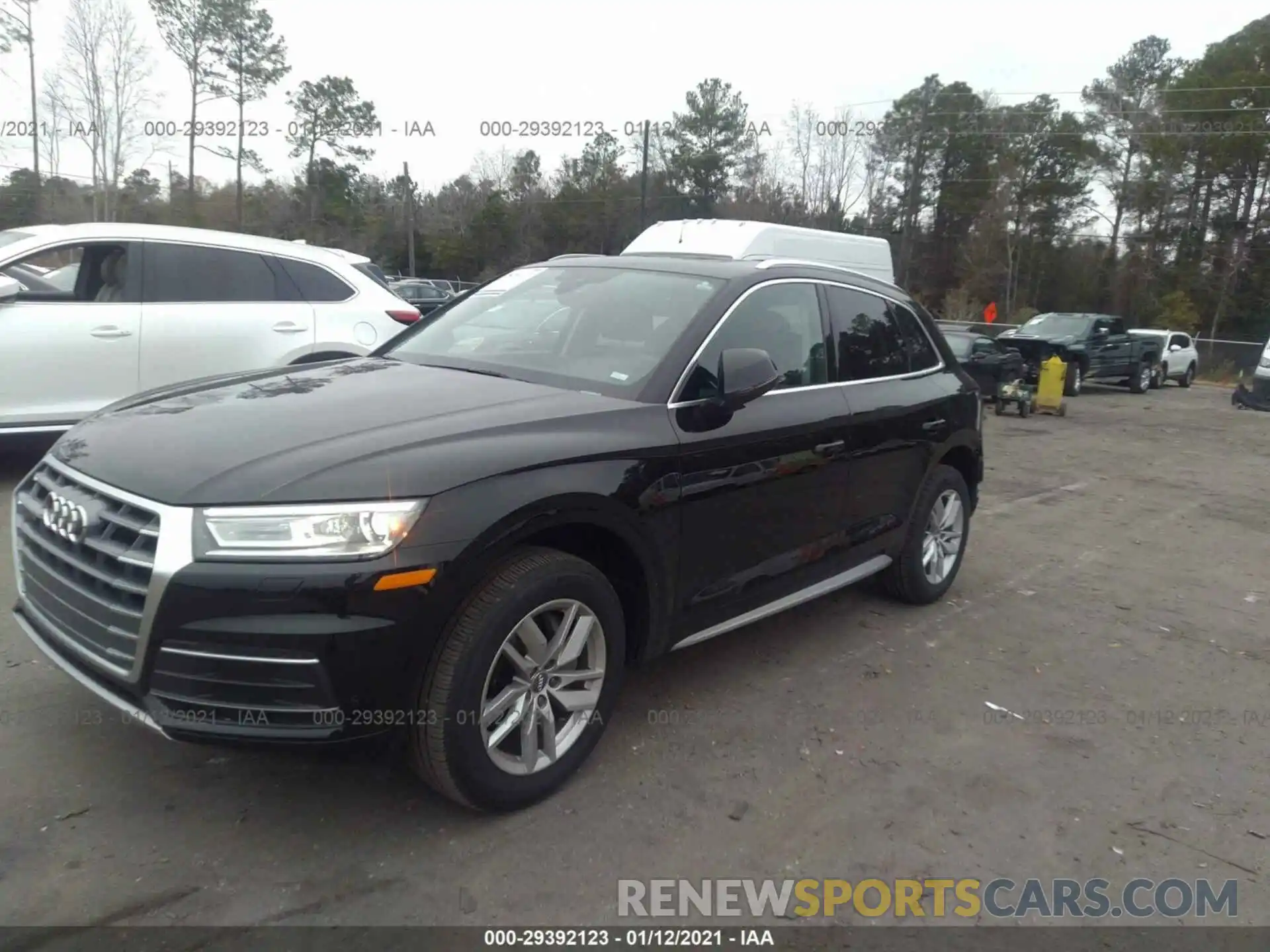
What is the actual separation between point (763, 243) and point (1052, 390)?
8.48 m

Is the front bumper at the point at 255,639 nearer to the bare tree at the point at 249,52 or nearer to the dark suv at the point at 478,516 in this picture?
the dark suv at the point at 478,516

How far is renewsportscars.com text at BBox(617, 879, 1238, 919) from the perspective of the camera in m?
2.70

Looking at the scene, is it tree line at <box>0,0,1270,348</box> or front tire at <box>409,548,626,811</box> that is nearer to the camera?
front tire at <box>409,548,626,811</box>

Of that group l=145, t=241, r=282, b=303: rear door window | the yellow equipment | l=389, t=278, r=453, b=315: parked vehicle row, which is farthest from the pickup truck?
l=145, t=241, r=282, b=303: rear door window

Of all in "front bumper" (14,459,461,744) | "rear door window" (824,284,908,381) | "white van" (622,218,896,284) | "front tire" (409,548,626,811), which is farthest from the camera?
"white van" (622,218,896,284)

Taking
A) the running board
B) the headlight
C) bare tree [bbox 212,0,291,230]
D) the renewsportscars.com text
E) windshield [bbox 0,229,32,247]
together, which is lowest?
the renewsportscars.com text

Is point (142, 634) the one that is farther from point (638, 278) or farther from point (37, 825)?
point (638, 278)

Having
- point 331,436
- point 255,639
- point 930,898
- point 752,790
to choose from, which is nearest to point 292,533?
point 255,639

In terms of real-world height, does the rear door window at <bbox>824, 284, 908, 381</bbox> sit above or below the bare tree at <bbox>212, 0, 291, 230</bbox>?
below

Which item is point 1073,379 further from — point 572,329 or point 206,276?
point 572,329

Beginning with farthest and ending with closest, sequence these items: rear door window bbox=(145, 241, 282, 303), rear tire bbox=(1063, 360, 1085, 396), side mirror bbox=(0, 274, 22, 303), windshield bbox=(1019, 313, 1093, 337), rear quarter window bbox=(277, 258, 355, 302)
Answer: windshield bbox=(1019, 313, 1093, 337), rear tire bbox=(1063, 360, 1085, 396), rear quarter window bbox=(277, 258, 355, 302), rear door window bbox=(145, 241, 282, 303), side mirror bbox=(0, 274, 22, 303)

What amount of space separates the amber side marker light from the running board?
127cm

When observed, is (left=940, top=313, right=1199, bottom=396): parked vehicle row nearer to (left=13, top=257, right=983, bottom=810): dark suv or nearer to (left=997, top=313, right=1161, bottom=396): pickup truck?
(left=997, top=313, right=1161, bottom=396): pickup truck

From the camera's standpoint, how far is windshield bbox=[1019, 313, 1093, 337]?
20.8 meters
